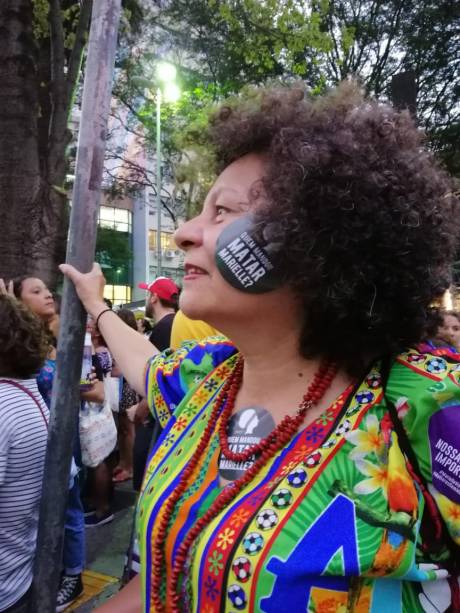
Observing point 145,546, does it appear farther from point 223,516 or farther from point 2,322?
point 2,322

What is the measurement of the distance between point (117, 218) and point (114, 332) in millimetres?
36437

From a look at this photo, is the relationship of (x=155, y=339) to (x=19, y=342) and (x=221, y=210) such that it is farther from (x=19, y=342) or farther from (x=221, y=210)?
(x=221, y=210)

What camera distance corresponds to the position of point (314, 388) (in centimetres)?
118

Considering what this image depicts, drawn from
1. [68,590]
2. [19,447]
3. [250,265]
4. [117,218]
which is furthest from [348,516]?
[117,218]

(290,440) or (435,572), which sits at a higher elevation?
(290,440)

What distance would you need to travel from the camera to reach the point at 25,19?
458cm

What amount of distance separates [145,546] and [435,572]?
63 centimetres

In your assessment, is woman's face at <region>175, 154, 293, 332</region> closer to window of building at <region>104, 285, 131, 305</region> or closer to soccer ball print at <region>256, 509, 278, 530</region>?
soccer ball print at <region>256, 509, 278, 530</region>

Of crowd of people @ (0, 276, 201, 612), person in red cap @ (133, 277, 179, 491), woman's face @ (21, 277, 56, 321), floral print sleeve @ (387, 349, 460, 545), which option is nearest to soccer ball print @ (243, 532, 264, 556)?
floral print sleeve @ (387, 349, 460, 545)

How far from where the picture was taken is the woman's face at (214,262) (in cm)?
120

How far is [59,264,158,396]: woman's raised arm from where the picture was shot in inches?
67.7

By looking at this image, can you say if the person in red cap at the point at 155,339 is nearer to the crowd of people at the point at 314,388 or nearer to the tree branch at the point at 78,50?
the crowd of people at the point at 314,388

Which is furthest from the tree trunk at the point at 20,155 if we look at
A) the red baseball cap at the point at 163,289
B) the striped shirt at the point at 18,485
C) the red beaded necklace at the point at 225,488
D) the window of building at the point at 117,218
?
the window of building at the point at 117,218

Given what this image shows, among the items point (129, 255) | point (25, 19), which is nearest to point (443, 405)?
point (25, 19)
